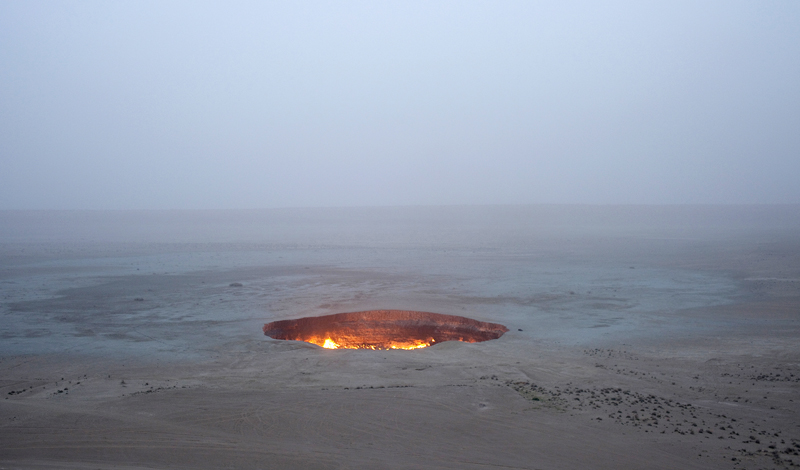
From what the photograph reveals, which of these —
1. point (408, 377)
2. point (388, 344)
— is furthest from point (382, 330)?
point (408, 377)

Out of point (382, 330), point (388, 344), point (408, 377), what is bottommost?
point (388, 344)

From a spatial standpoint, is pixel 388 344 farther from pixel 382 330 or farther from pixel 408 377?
pixel 408 377

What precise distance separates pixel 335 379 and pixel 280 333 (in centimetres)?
696

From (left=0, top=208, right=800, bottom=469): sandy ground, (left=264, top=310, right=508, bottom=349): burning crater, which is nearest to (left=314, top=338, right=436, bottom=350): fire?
(left=264, top=310, right=508, bottom=349): burning crater

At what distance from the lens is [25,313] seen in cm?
2141

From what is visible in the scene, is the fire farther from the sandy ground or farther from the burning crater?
the sandy ground

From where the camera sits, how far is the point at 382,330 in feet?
66.0

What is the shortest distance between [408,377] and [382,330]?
711cm

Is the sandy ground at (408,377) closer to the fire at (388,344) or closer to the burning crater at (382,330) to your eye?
the burning crater at (382,330)

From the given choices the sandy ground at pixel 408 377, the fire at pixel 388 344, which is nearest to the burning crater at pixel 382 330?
the fire at pixel 388 344

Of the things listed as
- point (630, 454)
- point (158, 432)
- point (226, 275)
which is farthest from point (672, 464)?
point (226, 275)

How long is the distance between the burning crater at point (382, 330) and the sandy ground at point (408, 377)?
942 millimetres

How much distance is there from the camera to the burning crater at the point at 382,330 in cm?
1941

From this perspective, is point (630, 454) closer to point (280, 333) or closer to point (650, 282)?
point (280, 333)
